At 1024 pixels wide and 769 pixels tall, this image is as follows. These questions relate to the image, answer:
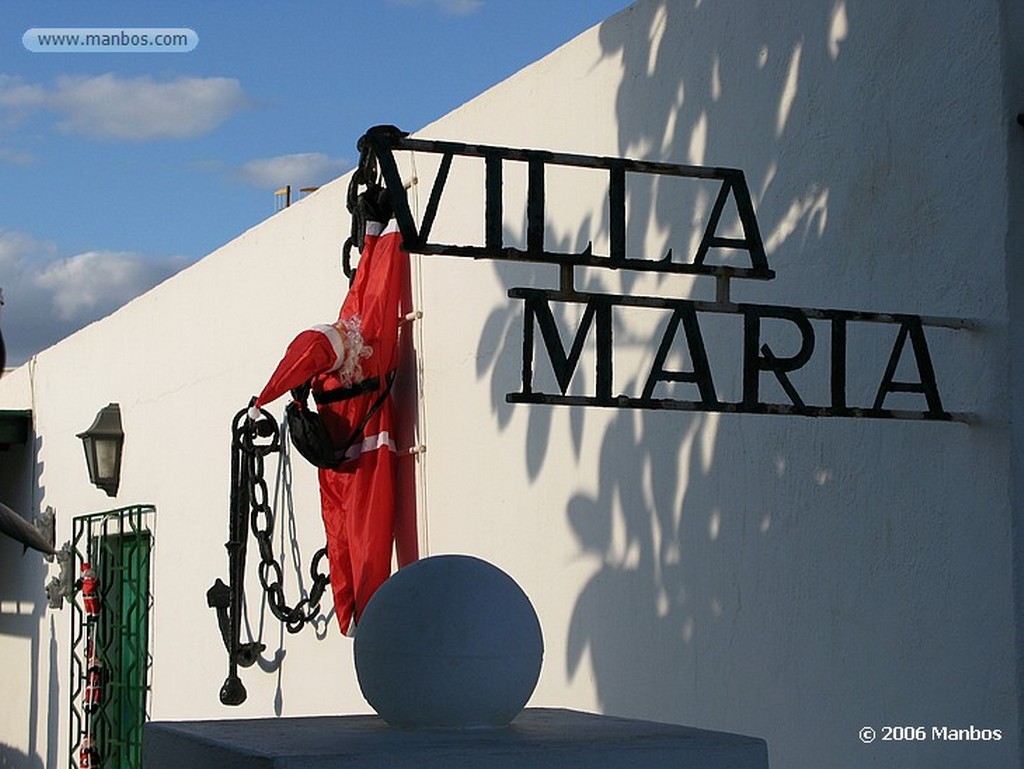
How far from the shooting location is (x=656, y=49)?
4445mm

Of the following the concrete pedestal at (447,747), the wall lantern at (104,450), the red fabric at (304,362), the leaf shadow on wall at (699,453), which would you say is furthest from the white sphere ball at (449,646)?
the wall lantern at (104,450)

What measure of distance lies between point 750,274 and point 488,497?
2.15 m

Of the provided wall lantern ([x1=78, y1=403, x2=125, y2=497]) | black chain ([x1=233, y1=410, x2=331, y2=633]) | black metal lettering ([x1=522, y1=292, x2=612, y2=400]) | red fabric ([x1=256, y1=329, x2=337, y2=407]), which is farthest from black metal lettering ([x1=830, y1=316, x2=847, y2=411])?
wall lantern ([x1=78, y1=403, x2=125, y2=497])

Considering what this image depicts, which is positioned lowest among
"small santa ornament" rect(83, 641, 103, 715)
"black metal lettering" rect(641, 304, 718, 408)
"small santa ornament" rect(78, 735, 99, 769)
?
"small santa ornament" rect(78, 735, 99, 769)

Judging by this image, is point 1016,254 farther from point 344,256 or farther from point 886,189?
point 344,256

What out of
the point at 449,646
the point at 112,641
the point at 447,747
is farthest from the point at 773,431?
the point at 112,641

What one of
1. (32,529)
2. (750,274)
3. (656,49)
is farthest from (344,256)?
(32,529)

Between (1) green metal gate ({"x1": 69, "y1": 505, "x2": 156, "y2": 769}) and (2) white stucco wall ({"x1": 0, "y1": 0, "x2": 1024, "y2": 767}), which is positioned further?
(1) green metal gate ({"x1": 69, "y1": 505, "x2": 156, "y2": 769})

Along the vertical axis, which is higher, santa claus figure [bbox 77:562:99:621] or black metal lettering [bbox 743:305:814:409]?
black metal lettering [bbox 743:305:814:409]

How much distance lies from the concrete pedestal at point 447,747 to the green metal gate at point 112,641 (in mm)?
6251

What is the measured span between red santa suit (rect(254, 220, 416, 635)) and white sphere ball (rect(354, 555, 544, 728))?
3020 millimetres

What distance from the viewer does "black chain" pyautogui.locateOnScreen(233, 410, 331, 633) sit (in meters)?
6.58

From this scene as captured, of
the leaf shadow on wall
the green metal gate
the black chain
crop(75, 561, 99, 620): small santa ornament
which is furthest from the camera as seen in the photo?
crop(75, 561, 99, 620): small santa ornament

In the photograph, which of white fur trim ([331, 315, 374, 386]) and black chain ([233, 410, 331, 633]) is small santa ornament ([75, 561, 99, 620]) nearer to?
black chain ([233, 410, 331, 633])
